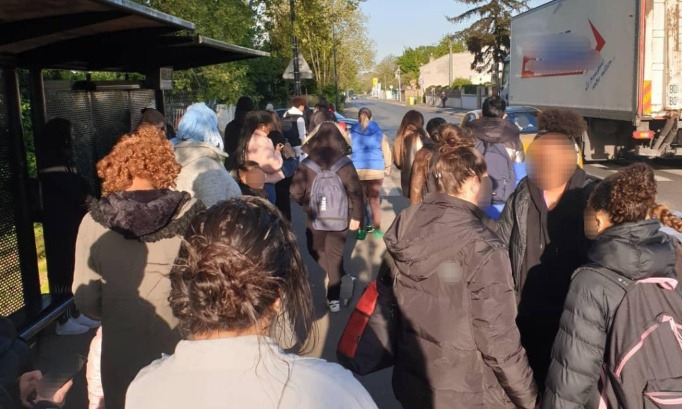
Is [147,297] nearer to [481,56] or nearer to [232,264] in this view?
[232,264]

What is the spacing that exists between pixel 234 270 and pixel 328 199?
4186 mm

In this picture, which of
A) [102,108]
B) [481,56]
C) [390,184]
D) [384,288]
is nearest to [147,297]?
[384,288]

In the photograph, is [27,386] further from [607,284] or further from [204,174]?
[204,174]

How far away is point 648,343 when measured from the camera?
2359 millimetres

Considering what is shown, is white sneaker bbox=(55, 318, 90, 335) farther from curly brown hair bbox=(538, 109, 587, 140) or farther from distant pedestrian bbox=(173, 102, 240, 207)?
curly brown hair bbox=(538, 109, 587, 140)

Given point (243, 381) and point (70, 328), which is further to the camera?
point (70, 328)

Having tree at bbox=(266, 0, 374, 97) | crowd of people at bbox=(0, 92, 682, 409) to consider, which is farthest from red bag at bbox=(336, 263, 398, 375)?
tree at bbox=(266, 0, 374, 97)

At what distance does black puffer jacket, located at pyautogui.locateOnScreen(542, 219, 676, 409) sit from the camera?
238 centimetres

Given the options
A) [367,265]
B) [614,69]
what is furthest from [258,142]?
[614,69]

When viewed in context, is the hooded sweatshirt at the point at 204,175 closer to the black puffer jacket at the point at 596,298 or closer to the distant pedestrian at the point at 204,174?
the distant pedestrian at the point at 204,174

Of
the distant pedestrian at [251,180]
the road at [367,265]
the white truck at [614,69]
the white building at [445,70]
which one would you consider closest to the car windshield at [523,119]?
the road at [367,265]

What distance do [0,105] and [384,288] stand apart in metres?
3.54

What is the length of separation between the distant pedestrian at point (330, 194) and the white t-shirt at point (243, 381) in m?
4.23

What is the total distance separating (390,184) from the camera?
1375 centimetres
